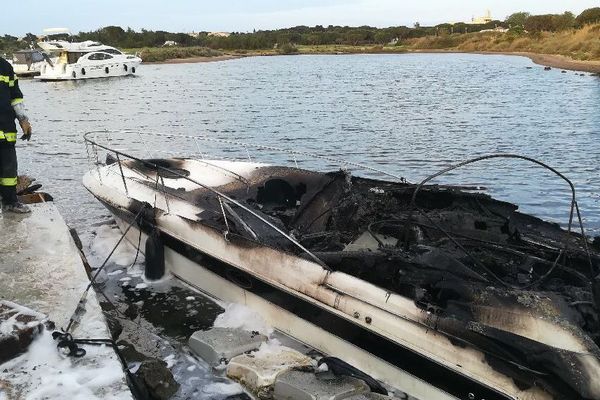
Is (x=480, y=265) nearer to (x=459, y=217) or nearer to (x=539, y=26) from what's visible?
(x=459, y=217)

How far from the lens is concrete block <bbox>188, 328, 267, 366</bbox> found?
525 centimetres

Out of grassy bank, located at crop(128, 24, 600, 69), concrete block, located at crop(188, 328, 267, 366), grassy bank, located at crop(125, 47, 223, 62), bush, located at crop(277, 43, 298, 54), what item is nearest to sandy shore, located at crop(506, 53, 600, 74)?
grassy bank, located at crop(128, 24, 600, 69)

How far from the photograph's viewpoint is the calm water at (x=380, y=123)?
1246 centimetres

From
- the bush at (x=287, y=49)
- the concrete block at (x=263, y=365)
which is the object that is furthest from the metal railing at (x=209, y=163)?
the bush at (x=287, y=49)

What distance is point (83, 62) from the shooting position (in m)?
43.1

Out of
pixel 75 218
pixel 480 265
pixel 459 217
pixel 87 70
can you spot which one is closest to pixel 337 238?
pixel 459 217

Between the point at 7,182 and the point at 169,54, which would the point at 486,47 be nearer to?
the point at 169,54

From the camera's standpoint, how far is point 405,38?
10888cm

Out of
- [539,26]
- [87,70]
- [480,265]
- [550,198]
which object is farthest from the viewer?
[539,26]

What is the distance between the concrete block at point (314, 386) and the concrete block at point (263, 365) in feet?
0.50

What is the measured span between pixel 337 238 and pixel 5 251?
11.4ft

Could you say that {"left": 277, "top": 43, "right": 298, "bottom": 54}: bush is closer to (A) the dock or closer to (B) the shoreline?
(B) the shoreline

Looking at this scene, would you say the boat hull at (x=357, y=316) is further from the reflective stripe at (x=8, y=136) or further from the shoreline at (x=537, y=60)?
the shoreline at (x=537, y=60)

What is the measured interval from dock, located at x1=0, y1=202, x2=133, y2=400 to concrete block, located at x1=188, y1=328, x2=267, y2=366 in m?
0.95
